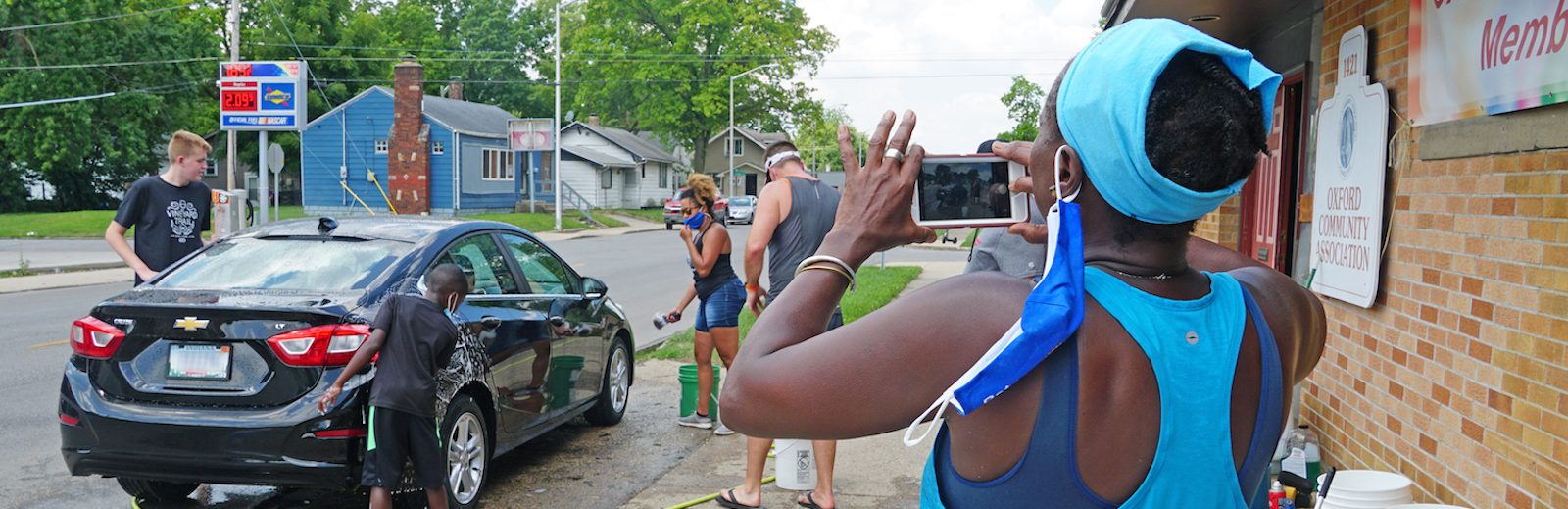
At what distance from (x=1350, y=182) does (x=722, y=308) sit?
11.6 ft

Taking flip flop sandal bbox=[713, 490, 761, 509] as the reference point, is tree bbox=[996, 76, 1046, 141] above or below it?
above

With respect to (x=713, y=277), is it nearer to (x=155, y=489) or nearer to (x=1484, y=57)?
(x=155, y=489)

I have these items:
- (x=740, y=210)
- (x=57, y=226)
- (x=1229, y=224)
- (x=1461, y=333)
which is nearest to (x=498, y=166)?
(x=740, y=210)

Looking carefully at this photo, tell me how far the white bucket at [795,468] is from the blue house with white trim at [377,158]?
36084 millimetres

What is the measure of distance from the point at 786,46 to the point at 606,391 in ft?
155

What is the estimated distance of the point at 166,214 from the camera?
628cm

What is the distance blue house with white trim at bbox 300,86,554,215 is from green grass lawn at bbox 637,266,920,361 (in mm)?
25348

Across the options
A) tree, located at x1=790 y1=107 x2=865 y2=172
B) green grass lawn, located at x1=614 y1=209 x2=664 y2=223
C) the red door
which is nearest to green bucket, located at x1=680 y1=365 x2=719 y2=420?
the red door

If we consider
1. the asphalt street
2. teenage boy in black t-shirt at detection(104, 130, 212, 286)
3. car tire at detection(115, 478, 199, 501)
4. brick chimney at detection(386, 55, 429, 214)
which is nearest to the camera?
car tire at detection(115, 478, 199, 501)

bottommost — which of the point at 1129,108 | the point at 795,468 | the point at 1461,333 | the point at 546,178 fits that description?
the point at 795,468

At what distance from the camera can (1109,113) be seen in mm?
1284

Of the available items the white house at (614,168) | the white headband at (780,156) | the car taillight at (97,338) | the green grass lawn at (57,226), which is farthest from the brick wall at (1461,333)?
the white house at (614,168)

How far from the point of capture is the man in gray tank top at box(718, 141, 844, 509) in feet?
15.9

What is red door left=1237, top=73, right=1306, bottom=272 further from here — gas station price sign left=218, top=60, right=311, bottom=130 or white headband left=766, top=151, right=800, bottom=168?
gas station price sign left=218, top=60, right=311, bottom=130
